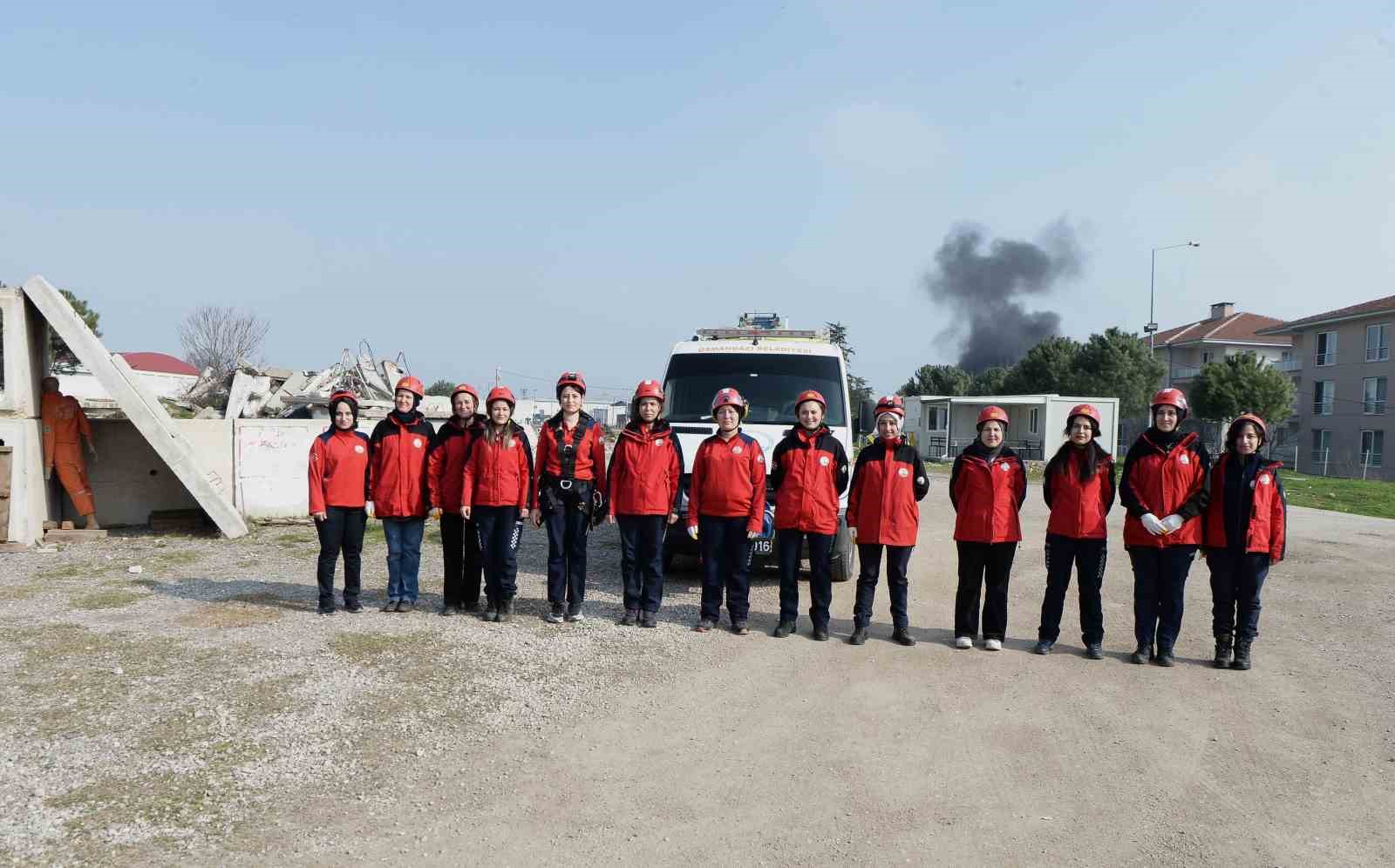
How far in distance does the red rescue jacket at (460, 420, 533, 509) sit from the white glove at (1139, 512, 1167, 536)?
4565mm

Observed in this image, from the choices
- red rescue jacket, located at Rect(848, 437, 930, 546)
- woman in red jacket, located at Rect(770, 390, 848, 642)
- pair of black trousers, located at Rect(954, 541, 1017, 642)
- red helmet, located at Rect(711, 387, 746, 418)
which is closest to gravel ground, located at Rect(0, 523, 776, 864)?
woman in red jacket, located at Rect(770, 390, 848, 642)

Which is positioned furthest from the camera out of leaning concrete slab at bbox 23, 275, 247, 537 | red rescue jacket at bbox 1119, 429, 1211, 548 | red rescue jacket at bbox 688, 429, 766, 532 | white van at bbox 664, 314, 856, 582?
leaning concrete slab at bbox 23, 275, 247, 537

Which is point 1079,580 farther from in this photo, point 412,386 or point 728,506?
point 412,386

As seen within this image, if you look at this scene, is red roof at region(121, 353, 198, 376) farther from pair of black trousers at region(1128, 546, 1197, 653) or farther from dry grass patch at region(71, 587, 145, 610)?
pair of black trousers at region(1128, 546, 1197, 653)

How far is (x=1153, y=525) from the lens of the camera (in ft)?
19.6

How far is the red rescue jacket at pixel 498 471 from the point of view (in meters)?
6.78

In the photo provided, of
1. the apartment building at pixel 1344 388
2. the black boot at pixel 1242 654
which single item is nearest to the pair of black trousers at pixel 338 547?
the black boot at pixel 1242 654

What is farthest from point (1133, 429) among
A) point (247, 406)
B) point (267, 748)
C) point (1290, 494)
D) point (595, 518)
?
Result: point (267, 748)

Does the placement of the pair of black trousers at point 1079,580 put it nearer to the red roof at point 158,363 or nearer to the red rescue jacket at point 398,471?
the red rescue jacket at point 398,471

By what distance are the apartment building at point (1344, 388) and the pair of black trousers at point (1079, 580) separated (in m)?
35.4

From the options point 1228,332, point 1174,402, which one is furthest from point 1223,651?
point 1228,332

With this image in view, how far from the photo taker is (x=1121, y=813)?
3877 millimetres

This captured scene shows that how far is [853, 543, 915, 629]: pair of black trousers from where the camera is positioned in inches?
258

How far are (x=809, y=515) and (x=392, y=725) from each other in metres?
3.30
